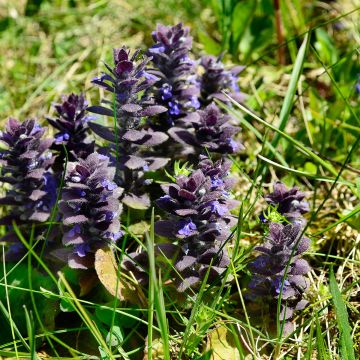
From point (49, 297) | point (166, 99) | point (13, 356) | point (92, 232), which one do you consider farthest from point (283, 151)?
point (13, 356)

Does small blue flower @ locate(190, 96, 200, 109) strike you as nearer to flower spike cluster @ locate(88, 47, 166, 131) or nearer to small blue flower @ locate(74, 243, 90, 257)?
flower spike cluster @ locate(88, 47, 166, 131)

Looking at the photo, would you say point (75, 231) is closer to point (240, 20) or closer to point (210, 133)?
point (210, 133)

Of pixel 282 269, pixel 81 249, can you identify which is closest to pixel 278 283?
pixel 282 269

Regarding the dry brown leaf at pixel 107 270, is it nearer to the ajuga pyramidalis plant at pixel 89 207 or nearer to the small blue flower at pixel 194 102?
the ajuga pyramidalis plant at pixel 89 207

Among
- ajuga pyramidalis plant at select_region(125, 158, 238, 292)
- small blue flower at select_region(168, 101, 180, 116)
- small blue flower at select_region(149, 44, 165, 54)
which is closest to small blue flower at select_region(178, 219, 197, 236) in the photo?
ajuga pyramidalis plant at select_region(125, 158, 238, 292)

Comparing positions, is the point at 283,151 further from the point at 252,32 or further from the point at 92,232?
the point at 92,232

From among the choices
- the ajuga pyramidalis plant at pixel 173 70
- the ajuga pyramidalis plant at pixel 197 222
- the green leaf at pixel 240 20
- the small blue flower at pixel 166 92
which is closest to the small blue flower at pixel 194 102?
the ajuga pyramidalis plant at pixel 173 70
